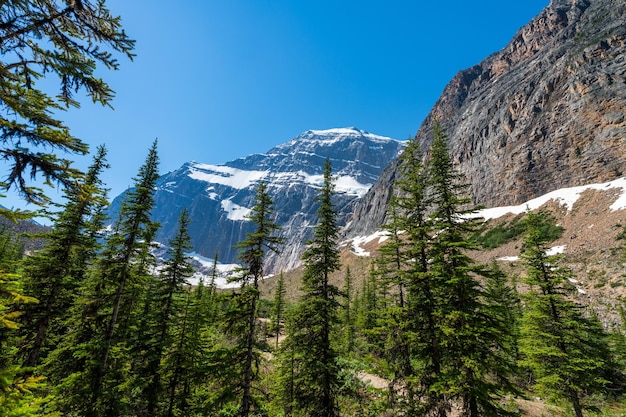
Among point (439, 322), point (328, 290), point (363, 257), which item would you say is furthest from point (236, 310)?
point (363, 257)


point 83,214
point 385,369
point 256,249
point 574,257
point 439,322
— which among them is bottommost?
point 385,369

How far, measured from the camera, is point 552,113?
278 ft

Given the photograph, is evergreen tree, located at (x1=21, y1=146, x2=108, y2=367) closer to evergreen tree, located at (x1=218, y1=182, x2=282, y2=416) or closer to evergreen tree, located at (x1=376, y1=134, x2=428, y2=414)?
evergreen tree, located at (x1=218, y1=182, x2=282, y2=416)

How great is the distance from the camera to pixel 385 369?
13016mm

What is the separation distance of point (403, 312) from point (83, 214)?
1654 cm

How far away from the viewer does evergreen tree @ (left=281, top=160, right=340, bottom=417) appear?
43.4 ft

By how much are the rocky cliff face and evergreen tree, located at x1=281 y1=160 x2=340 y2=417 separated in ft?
269

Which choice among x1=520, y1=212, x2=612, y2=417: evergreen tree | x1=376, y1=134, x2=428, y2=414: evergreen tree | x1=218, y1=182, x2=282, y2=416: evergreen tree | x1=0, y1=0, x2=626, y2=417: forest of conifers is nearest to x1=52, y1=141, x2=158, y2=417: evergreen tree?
x1=0, y1=0, x2=626, y2=417: forest of conifers

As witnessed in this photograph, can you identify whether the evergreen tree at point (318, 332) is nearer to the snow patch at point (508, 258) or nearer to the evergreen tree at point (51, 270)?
the evergreen tree at point (51, 270)

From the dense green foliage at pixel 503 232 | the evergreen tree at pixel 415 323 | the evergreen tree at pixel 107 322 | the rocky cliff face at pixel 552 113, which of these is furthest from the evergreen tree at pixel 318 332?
the rocky cliff face at pixel 552 113

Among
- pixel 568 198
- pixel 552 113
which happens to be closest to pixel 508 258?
pixel 568 198

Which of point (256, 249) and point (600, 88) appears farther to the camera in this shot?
point (600, 88)

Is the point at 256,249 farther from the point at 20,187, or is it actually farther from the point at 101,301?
the point at 20,187

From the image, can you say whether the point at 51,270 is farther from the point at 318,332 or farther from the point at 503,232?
the point at 503,232
